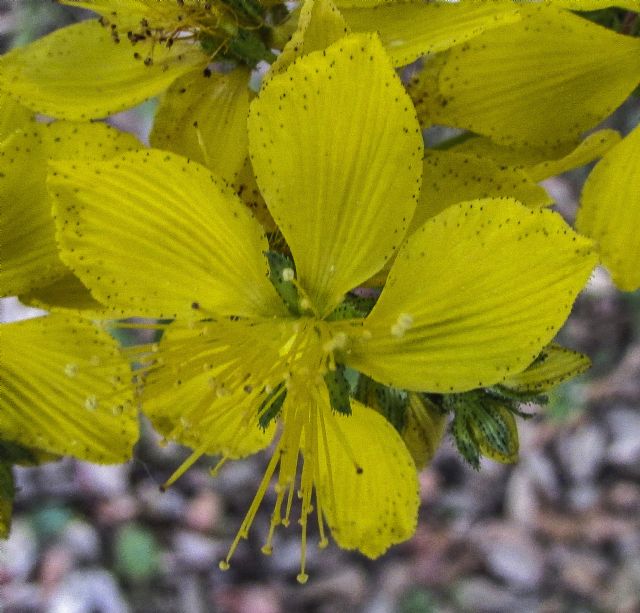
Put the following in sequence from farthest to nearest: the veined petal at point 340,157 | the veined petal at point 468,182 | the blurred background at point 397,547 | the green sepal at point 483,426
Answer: the blurred background at point 397,547, the green sepal at point 483,426, the veined petal at point 468,182, the veined petal at point 340,157

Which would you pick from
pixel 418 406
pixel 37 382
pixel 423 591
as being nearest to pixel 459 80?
pixel 418 406

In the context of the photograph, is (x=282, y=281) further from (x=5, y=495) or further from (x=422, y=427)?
(x=5, y=495)

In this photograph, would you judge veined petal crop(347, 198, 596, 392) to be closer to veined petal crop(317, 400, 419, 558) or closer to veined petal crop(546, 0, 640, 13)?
veined petal crop(317, 400, 419, 558)

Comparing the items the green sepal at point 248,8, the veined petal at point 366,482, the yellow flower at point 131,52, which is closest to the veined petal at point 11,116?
the yellow flower at point 131,52

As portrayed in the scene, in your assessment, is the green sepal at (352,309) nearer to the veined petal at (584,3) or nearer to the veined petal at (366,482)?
the veined petal at (366,482)

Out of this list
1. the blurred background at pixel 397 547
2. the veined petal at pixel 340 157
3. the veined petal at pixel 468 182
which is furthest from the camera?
the blurred background at pixel 397 547

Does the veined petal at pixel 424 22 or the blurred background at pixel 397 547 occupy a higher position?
the veined petal at pixel 424 22

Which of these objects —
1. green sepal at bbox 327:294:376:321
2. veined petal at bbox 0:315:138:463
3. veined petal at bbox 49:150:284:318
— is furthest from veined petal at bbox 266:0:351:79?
veined petal at bbox 0:315:138:463
